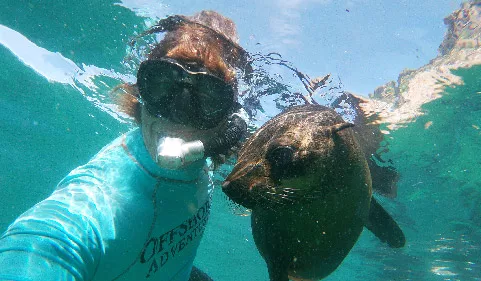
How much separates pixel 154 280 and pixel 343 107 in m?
4.67

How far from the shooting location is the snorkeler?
213 centimetres

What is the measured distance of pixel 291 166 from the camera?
1.70 m

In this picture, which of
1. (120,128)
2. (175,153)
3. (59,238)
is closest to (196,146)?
(175,153)

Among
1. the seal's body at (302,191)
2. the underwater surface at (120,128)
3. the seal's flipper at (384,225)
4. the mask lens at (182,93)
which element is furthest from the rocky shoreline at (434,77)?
the seal's body at (302,191)

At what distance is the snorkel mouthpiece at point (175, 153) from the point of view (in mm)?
2357

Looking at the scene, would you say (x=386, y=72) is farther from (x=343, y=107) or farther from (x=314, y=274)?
(x=314, y=274)

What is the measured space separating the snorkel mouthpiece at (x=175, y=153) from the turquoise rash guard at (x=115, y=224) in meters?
0.51

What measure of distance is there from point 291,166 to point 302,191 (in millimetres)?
150

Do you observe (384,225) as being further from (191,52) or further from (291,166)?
(191,52)

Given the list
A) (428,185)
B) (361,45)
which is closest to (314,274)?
(361,45)

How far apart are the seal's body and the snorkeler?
872mm

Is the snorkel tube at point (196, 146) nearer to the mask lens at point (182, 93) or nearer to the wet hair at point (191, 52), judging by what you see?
the mask lens at point (182, 93)

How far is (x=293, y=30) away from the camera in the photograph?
751cm

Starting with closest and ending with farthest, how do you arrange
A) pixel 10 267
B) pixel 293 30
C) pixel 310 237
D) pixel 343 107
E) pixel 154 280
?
pixel 10 267
pixel 310 237
pixel 154 280
pixel 343 107
pixel 293 30
